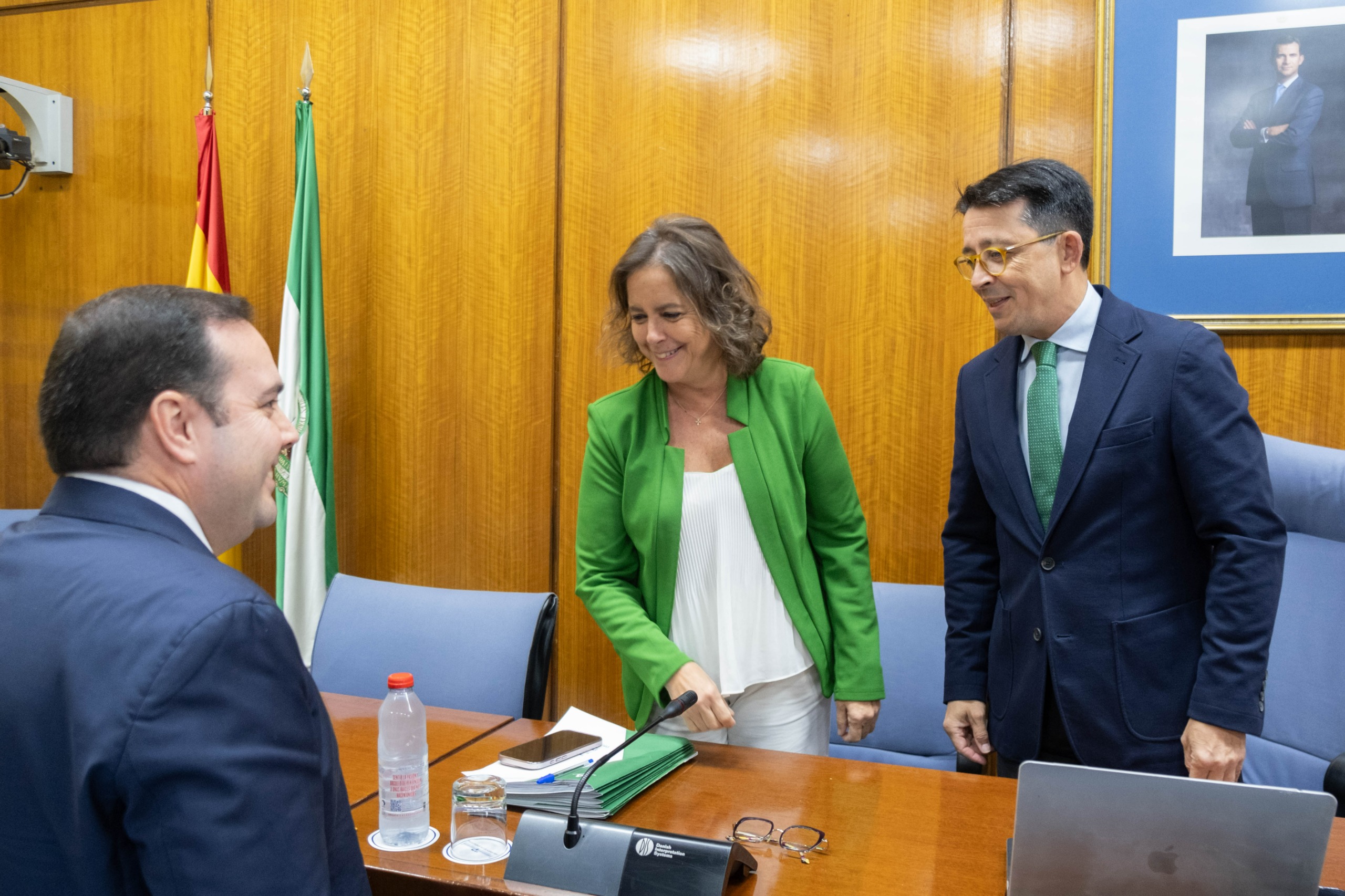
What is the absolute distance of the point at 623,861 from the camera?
138 cm

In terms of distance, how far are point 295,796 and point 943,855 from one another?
99 centimetres

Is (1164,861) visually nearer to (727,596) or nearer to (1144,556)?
(1144,556)

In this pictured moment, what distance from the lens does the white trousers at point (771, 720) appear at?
209 centimetres

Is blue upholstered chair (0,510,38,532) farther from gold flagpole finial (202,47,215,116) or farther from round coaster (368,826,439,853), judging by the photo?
round coaster (368,826,439,853)

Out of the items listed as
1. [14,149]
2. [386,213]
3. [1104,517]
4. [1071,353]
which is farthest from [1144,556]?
[14,149]

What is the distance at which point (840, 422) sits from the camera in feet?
10.1

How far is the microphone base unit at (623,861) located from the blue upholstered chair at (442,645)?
0.97 meters

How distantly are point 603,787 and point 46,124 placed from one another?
11.7ft

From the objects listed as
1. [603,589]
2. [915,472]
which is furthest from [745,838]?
[915,472]

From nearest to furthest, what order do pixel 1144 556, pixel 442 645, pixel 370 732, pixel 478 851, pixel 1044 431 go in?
pixel 478 851, pixel 1144 556, pixel 1044 431, pixel 370 732, pixel 442 645

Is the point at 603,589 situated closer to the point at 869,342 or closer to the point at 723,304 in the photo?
the point at 723,304

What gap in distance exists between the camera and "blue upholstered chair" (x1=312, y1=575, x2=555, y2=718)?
244 cm

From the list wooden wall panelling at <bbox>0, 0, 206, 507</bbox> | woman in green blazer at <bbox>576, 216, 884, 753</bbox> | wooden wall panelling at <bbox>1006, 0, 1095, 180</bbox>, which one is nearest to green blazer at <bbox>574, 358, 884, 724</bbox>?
woman in green blazer at <bbox>576, 216, 884, 753</bbox>

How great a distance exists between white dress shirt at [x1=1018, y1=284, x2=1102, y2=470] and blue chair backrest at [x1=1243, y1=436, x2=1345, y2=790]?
0.75 meters
